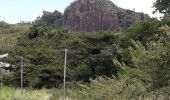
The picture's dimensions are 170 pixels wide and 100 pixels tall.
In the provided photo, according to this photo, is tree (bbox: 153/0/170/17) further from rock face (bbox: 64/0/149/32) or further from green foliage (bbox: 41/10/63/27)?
green foliage (bbox: 41/10/63/27)

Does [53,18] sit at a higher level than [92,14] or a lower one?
lower

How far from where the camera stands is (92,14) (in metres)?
85.8

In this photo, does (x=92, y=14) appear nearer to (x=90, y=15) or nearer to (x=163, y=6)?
(x=90, y=15)

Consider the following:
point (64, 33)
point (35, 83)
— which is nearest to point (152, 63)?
point (35, 83)

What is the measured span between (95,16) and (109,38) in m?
52.2

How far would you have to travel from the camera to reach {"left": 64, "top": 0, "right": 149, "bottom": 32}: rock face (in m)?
84.2

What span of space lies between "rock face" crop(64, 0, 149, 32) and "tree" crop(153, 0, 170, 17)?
43.6 meters

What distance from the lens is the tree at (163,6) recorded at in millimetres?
38812

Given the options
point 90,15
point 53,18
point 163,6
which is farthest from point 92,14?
point 163,6

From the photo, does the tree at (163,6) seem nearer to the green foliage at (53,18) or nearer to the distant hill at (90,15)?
the distant hill at (90,15)

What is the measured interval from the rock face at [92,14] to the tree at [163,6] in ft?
143

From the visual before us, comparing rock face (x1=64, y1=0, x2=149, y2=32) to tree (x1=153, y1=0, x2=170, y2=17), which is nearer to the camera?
tree (x1=153, y1=0, x2=170, y2=17)

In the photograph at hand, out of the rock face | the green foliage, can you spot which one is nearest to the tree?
the rock face

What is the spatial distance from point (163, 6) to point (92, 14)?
47.4m
